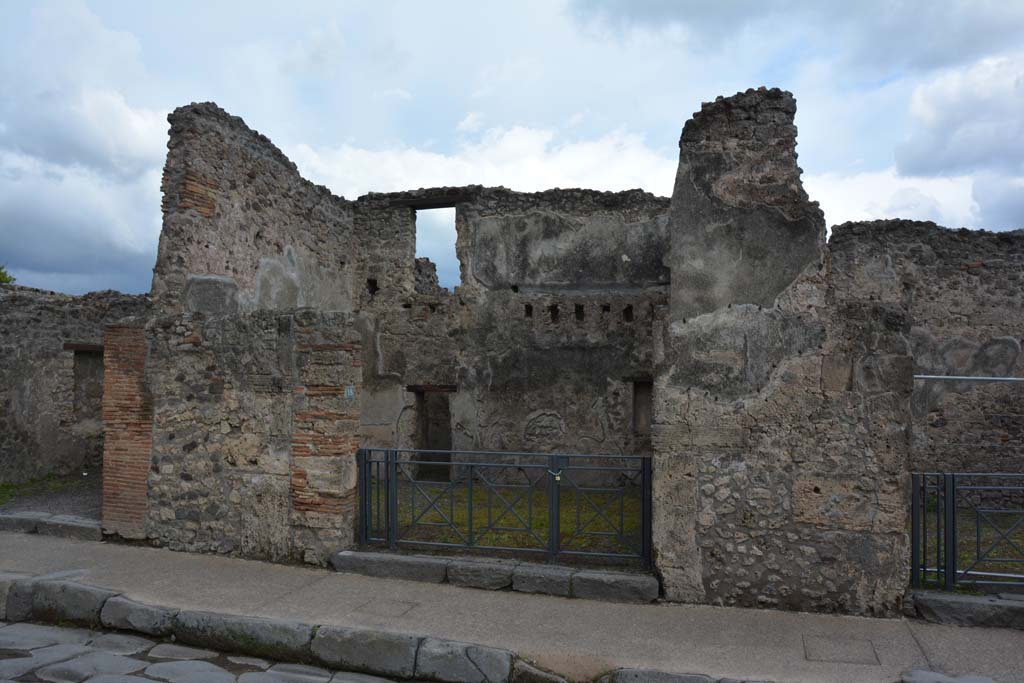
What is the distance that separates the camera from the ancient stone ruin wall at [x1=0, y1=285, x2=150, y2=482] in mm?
10289

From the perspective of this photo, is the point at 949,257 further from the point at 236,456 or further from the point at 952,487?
the point at 236,456

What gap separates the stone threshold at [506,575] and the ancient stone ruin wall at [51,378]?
19.5 ft

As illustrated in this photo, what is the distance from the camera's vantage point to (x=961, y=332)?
9.95m

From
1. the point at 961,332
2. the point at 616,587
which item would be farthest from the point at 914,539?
the point at 961,332

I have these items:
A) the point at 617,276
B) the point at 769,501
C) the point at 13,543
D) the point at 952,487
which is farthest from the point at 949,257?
Result: the point at 13,543

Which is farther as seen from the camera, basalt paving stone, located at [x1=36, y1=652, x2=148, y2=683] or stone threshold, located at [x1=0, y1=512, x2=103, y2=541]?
stone threshold, located at [x1=0, y1=512, x2=103, y2=541]

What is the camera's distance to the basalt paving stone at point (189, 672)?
4453 mm

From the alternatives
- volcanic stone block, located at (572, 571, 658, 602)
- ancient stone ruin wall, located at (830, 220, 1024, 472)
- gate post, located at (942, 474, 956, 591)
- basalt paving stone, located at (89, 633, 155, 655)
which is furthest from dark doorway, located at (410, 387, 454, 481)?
ancient stone ruin wall, located at (830, 220, 1024, 472)

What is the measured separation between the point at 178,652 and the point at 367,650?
1.39 m

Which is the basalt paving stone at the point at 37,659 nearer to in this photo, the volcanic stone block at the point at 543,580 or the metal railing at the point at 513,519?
the metal railing at the point at 513,519

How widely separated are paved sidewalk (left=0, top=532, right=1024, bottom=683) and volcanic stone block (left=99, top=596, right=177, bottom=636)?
146 millimetres

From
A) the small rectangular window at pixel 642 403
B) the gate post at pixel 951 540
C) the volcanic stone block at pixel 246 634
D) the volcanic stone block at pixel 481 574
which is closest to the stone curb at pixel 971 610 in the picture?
the gate post at pixel 951 540

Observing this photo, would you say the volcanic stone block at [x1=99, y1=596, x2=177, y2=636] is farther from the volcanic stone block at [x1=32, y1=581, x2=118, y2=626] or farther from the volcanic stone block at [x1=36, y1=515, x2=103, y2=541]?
the volcanic stone block at [x1=36, y1=515, x2=103, y2=541]

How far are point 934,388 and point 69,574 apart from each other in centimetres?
1046
